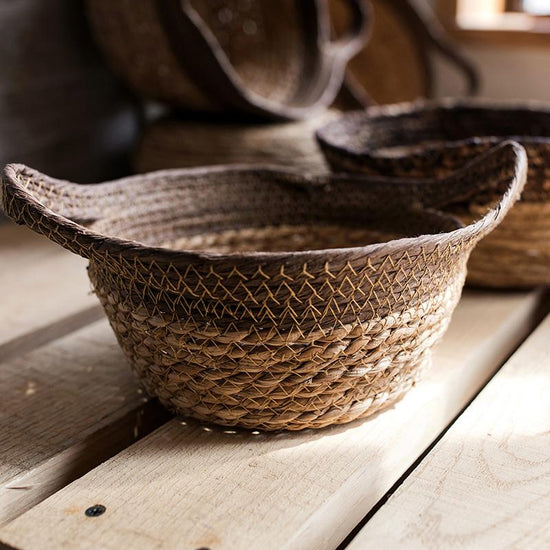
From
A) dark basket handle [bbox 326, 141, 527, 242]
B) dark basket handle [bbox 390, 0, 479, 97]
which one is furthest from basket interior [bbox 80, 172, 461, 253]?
dark basket handle [bbox 390, 0, 479, 97]

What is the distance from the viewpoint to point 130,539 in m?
0.53

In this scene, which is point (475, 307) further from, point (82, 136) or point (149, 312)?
point (82, 136)

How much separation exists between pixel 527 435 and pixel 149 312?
12.3 inches

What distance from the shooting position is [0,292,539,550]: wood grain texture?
0.54 m

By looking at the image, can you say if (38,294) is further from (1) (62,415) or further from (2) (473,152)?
(2) (473,152)

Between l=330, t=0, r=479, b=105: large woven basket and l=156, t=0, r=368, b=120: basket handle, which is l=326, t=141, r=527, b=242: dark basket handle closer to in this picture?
l=156, t=0, r=368, b=120: basket handle

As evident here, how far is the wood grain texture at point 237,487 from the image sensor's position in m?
0.54

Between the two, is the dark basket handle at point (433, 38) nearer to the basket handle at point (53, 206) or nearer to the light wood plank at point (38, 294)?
the light wood plank at point (38, 294)

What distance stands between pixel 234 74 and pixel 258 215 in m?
0.51

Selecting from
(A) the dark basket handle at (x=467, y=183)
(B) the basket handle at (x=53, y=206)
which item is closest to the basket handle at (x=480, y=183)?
(A) the dark basket handle at (x=467, y=183)

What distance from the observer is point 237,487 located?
59cm

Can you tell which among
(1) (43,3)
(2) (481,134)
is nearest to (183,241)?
(2) (481,134)

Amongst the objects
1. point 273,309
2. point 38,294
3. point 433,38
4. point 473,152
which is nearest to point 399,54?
point 433,38

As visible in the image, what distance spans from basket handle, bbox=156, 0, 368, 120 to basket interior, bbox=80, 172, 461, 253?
35 centimetres
